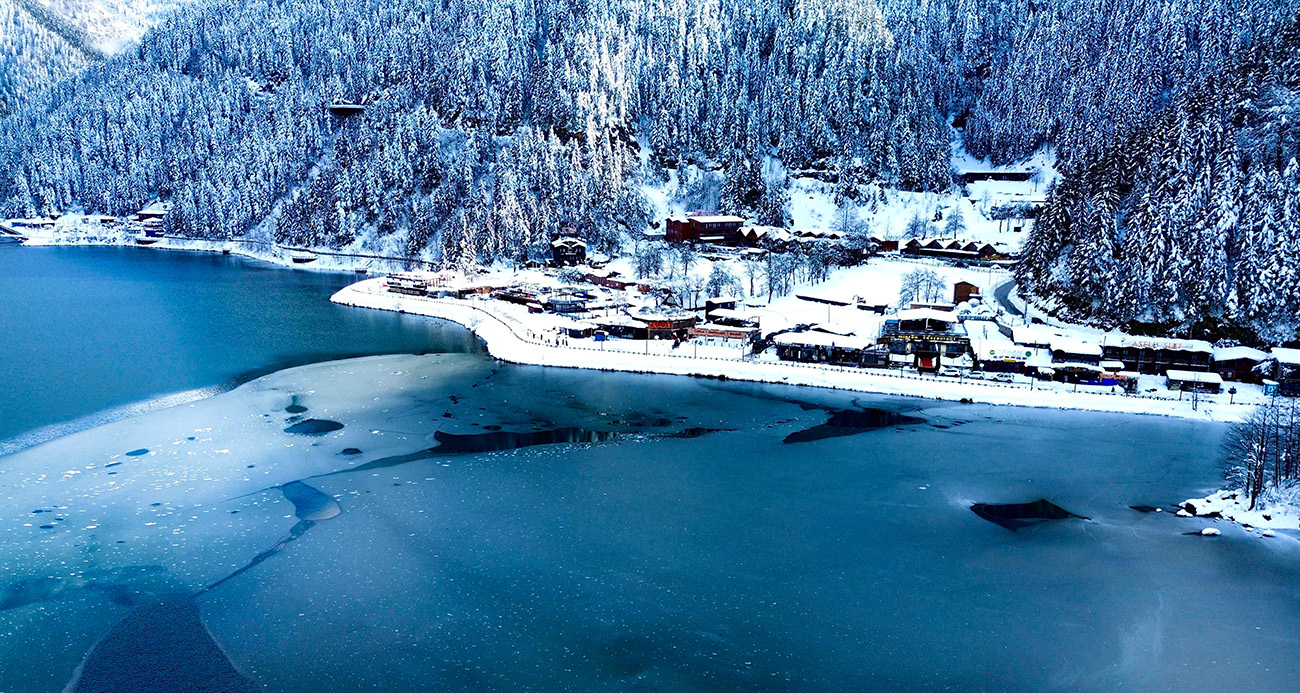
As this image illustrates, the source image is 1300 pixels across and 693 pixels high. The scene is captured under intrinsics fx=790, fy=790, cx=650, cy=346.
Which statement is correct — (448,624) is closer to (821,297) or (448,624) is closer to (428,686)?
(428,686)

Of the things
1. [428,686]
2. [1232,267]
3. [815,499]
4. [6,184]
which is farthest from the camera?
[6,184]

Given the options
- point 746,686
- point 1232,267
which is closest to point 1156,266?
point 1232,267

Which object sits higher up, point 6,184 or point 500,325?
point 6,184

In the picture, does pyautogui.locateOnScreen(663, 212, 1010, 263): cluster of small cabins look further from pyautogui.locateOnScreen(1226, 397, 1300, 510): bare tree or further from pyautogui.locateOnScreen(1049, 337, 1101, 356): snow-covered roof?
pyautogui.locateOnScreen(1226, 397, 1300, 510): bare tree

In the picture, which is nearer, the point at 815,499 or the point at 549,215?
the point at 815,499

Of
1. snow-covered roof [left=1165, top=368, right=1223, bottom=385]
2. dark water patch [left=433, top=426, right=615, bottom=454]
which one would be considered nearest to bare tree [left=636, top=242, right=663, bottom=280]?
dark water patch [left=433, top=426, right=615, bottom=454]

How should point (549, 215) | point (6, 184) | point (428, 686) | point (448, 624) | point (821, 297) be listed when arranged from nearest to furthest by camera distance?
point (428, 686) < point (448, 624) < point (821, 297) < point (549, 215) < point (6, 184)

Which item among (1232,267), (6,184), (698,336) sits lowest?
(698,336)

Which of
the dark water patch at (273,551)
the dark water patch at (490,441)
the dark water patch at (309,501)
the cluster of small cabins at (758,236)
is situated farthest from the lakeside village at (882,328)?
the dark water patch at (273,551)
